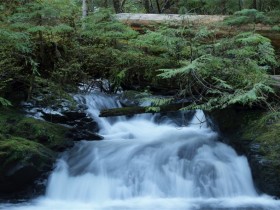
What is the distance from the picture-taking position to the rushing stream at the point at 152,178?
651 centimetres

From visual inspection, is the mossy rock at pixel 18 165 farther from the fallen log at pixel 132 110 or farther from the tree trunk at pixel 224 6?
the tree trunk at pixel 224 6

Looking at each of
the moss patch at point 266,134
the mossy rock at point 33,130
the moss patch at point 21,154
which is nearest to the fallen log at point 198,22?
the moss patch at point 266,134

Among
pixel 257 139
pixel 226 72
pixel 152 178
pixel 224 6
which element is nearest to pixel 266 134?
pixel 257 139

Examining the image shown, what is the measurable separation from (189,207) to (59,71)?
463 centimetres

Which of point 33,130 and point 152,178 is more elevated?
point 33,130

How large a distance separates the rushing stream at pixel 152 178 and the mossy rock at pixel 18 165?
0.36 m

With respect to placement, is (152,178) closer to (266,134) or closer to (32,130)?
(266,134)

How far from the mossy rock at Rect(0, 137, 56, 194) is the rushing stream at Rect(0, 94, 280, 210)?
1.18 feet

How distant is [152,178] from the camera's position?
7.09m

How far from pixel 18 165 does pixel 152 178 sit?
2416mm

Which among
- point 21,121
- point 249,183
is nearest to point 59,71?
point 21,121

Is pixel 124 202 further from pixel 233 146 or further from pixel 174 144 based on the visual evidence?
pixel 233 146

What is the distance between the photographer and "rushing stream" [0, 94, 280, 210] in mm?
6510

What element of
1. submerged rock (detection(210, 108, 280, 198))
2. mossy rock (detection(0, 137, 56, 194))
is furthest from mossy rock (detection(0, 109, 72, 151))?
submerged rock (detection(210, 108, 280, 198))
